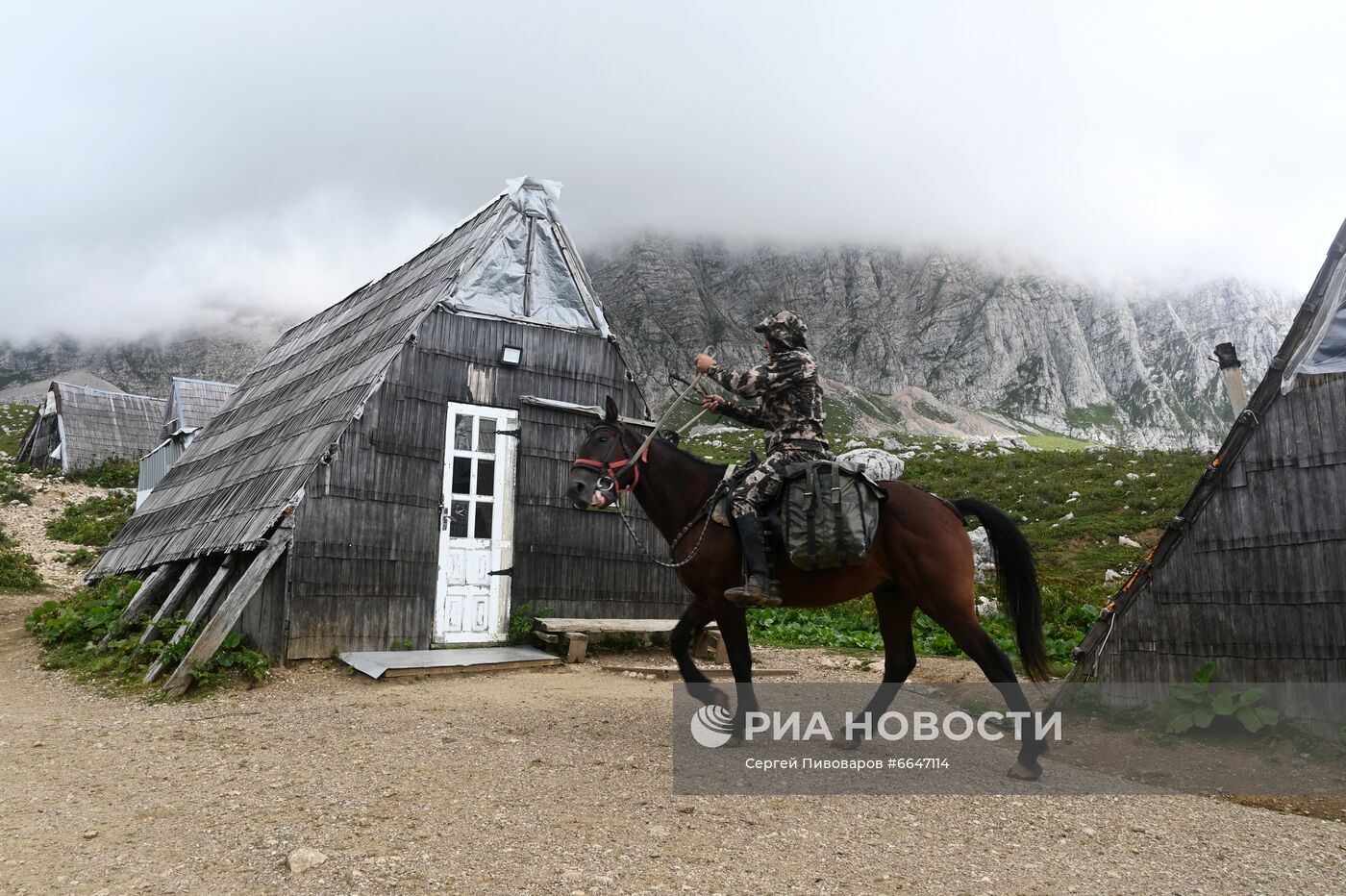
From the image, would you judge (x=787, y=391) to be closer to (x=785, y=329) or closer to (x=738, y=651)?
(x=785, y=329)

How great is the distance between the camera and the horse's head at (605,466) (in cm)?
643

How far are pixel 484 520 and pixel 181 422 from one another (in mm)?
21256

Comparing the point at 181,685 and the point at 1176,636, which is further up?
the point at 1176,636

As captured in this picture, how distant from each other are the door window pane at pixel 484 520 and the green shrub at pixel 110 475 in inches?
994

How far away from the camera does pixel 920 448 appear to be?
37031mm

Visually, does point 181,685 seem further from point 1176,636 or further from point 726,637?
point 1176,636

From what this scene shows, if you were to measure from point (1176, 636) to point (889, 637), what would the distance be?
234 cm

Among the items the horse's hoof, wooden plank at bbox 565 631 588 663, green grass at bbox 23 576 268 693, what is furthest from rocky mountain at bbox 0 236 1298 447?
the horse's hoof

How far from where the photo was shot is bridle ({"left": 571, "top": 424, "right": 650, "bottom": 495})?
649cm

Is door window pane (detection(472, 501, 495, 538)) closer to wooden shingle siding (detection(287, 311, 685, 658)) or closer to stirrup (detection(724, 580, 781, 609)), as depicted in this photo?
wooden shingle siding (detection(287, 311, 685, 658))

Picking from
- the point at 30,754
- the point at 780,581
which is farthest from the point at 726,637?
the point at 30,754

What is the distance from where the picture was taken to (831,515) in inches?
228

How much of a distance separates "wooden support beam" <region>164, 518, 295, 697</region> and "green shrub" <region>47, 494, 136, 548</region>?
52.4 ft

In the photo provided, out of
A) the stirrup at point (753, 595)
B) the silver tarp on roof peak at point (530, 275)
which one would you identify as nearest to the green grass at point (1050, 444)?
the silver tarp on roof peak at point (530, 275)
